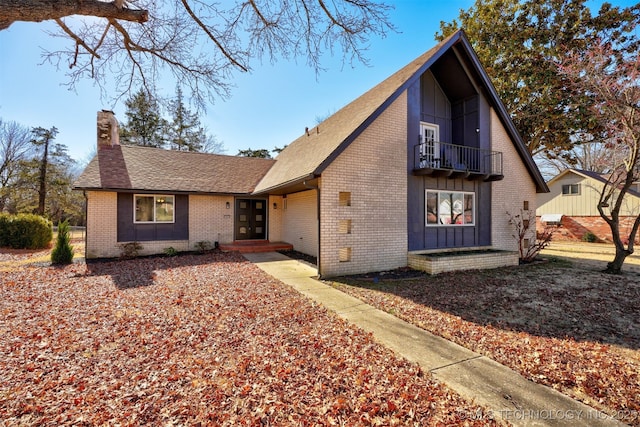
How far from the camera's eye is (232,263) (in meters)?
9.46

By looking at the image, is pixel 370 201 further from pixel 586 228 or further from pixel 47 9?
pixel 586 228

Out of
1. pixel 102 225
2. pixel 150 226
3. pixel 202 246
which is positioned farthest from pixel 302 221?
pixel 102 225

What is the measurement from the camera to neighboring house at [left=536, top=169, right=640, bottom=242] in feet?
56.5

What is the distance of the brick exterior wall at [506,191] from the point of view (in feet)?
35.0

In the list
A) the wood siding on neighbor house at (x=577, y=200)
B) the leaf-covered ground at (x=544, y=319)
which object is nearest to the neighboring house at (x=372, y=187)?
the leaf-covered ground at (x=544, y=319)

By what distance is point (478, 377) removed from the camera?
3.00 m

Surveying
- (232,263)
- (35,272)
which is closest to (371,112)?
(232,263)

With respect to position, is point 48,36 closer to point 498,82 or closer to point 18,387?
point 18,387

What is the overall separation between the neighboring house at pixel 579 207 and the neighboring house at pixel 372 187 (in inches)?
426

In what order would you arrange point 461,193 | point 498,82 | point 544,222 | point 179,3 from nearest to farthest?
point 179,3, point 461,193, point 498,82, point 544,222

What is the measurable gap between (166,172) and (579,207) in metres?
25.8

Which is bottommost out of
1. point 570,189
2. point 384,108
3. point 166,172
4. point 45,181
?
point 570,189

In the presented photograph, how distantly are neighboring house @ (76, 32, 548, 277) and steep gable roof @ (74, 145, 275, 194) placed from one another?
5 cm

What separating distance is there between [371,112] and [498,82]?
10922 mm
